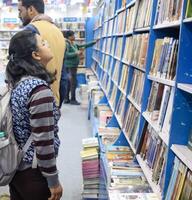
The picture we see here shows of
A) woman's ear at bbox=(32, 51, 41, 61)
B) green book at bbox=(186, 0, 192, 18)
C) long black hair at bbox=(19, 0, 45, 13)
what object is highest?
green book at bbox=(186, 0, 192, 18)

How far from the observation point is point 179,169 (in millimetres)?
1401

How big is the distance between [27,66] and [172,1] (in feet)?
2.57

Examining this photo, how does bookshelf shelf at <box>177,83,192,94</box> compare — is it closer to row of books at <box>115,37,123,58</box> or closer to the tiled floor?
the tiled floor

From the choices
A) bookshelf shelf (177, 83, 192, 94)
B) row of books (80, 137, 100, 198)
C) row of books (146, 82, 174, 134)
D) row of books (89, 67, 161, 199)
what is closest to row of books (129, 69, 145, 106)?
row of books (89, 67, 161, 199)

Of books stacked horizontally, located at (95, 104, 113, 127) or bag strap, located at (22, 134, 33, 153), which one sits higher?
bag strap, located at (22, 134, 33, 153)

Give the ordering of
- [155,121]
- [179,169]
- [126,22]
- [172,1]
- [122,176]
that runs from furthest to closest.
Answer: [126,22]
[122,176]
[155,121]
[172,1]
[179,169]

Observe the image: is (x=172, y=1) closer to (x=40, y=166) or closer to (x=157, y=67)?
(x=157, y=67)

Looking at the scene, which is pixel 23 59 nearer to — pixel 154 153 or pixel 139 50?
pixel 154 153

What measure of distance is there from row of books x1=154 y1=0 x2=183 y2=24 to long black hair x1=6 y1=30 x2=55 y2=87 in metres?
0.69

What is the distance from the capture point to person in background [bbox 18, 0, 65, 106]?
8.34 feet

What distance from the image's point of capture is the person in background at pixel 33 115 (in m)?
1.53

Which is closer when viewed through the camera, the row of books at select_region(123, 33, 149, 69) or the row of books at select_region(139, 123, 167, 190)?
the row of books at select_region(139, 123, 167, 190)

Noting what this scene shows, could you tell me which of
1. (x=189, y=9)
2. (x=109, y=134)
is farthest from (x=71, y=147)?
(x=189, y=9)

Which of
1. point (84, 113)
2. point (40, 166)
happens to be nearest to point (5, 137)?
point (40, 166)
